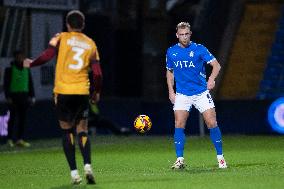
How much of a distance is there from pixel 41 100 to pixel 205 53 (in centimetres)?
1092

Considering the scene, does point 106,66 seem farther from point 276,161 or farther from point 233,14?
point 276,161

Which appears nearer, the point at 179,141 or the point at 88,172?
the point at 88,172

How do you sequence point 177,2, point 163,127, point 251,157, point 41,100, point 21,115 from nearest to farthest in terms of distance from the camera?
point 251,157 < point 21,115 < point 41,100 < point 163,127 < point 177,2

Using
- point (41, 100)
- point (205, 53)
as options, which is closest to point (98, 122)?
point (41, 100)

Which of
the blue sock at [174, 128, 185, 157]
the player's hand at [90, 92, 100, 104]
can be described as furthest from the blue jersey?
the player's hand at [90, 92, 100, 104]

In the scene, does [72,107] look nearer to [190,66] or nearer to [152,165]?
[190,66]

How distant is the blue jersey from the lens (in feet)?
47.7

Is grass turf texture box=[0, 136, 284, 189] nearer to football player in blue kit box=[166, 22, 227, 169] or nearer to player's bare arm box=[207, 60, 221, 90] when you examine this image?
football player in blue kit box=[166, 22, 227, 169]

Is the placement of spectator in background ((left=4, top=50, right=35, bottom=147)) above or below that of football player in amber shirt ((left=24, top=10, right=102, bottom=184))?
below

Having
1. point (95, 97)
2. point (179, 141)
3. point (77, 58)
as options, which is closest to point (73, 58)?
point (77, 58)

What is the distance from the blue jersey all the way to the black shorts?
275 cm

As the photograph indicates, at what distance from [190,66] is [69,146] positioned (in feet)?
10.2

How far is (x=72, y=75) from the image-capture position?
39.5 feet

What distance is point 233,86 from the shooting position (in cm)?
3027
